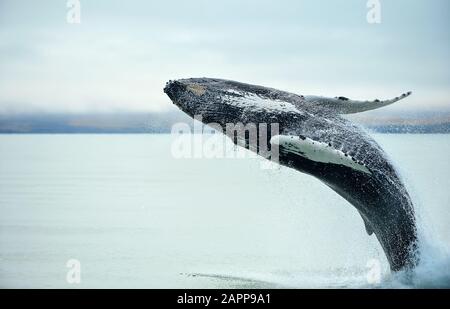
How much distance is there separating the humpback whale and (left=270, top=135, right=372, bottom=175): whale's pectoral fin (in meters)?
0.02

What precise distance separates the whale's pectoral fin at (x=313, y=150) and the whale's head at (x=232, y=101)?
378 millimetres

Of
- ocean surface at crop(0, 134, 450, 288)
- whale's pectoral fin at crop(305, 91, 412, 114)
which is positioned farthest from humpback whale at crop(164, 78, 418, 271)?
ocean surface at crop(0, 134, 450, 288)

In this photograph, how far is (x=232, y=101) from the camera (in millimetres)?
7082

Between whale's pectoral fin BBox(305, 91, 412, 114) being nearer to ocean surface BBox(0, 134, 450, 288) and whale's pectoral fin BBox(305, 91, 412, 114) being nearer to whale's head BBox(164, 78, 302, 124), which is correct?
whale's head BBox(164, 78, 302, 124)

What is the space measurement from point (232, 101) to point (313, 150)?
955 mm

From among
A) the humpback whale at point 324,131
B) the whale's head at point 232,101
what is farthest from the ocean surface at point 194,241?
the whale's head at point 232,101

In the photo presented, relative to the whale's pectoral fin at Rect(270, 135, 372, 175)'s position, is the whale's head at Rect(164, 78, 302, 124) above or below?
above

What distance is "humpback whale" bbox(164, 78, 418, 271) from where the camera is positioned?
22.7 feet

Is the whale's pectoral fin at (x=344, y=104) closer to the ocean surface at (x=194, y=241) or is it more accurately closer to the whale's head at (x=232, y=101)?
the whale's head at (x=232, y=101)

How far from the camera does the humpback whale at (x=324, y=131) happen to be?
691 cm

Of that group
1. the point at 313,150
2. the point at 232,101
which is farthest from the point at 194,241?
the point at 313,150
